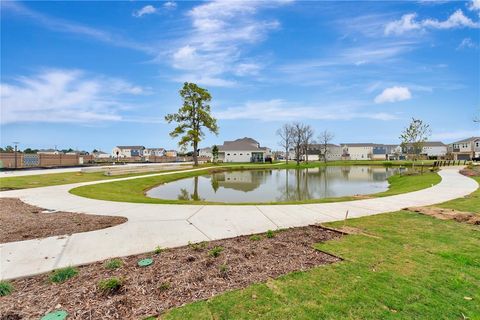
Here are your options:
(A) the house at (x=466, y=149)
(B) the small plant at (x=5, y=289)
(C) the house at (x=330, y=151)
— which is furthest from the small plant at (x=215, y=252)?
(C) the house at (x=330, y=151)

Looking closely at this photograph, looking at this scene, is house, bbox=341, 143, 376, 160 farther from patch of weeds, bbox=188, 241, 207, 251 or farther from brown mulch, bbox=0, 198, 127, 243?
patch of weeds, bbox=188, 241, 207, 251

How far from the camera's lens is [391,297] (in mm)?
3170

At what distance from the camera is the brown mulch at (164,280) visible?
305cm

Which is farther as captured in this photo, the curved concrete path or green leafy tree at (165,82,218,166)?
green leafy tree at (165,82,218,166)

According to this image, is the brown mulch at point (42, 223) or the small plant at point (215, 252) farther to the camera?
the brown mulch at point (42, 223)

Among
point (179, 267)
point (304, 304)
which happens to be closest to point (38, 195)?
point (179, 267)

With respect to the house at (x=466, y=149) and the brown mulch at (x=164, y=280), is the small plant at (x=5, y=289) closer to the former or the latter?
the brown mulch at (x=164, y=280)

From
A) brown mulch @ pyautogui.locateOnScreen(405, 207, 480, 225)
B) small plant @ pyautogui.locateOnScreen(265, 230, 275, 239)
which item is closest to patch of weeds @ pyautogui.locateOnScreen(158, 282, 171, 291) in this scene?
small plant @ pyautogui.locateOnScreen(265, 230, 275, 239)

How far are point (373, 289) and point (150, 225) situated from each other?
531 cm

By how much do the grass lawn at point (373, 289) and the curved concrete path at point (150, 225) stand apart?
2.28 meters

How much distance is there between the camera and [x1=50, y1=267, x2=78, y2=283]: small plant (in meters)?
3.71

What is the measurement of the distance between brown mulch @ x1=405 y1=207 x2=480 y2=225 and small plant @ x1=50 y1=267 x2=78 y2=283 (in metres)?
8.87

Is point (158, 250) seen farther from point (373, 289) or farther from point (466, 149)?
point (466, 149)

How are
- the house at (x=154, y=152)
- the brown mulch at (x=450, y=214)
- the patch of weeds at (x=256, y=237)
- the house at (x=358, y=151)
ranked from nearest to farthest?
the patch of weeds at (x=256, y=237), the brown mulch at (x=450, y=214), the house at (x=358, y=151), the house at (x=154, y=152)
